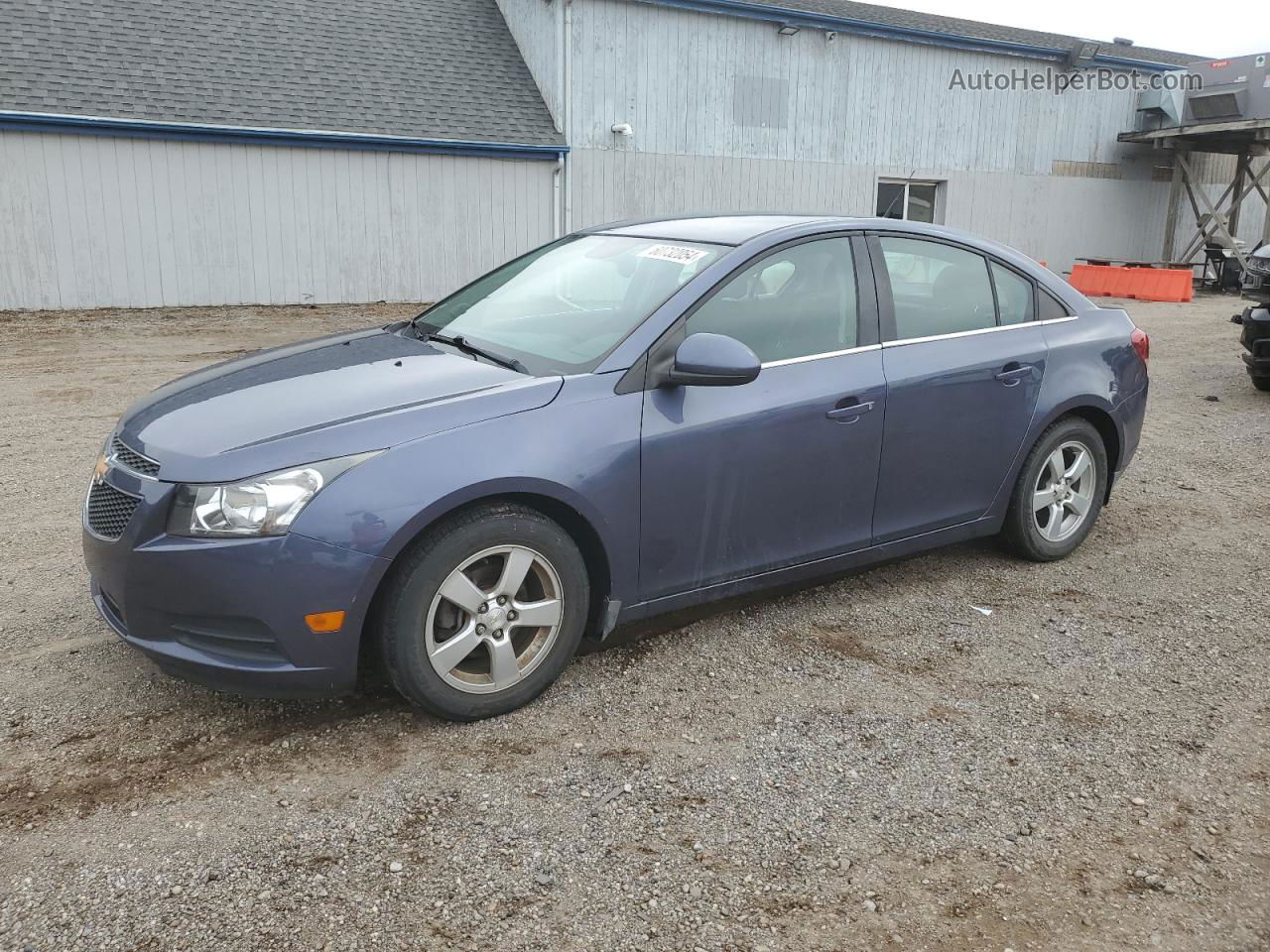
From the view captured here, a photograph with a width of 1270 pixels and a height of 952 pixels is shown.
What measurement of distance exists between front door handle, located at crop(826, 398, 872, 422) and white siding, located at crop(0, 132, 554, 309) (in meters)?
13.9

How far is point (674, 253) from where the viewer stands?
13.6 feet

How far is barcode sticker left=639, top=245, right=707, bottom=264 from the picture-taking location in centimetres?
403

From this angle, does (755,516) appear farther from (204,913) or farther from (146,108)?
(146,108)

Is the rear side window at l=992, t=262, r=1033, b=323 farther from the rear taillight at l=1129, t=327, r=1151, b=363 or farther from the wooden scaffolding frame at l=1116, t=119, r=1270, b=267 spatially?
the wooden scaffolding frame at l=1116, t=119, r=1270, b=267

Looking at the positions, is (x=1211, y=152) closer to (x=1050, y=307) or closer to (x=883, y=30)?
(x=883, y=30)

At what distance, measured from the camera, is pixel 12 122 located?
1395 cm

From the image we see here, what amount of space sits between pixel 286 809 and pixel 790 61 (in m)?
19.1

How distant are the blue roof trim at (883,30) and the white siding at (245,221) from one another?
4228 millimetres

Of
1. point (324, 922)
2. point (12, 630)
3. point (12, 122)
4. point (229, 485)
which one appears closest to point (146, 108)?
point (12, 122)

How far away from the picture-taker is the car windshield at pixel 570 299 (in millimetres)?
3787

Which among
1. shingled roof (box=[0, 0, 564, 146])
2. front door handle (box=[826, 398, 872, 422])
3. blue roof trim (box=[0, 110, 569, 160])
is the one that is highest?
shingled roof (box=[0, 0, 564, 146])

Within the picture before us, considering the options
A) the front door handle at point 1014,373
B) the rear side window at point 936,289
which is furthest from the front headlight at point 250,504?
the front door handle at point 1014,373

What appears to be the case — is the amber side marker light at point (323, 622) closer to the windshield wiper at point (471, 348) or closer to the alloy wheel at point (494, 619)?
the alloy wheel at point (494, 619)

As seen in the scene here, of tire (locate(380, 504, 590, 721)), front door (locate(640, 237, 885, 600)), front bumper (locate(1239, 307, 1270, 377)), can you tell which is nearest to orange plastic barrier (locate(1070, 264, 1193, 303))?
front bumper (locate(1239, 307, 1270, 377))
